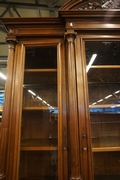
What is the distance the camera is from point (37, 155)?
93 cm

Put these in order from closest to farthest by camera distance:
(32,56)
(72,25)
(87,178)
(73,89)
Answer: (87,178), (73,89), (72,25), (32,56)

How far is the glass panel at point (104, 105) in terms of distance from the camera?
0.89 m

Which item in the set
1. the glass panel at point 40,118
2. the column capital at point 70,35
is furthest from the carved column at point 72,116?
the glass panel at point 40,118

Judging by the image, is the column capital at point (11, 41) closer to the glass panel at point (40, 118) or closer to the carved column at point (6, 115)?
the carved column at point (6, 115)

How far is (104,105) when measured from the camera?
0.99 metres

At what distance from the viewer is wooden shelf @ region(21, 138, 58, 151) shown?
34.9 inches

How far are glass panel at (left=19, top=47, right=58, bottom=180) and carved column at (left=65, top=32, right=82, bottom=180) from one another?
12 centimetres

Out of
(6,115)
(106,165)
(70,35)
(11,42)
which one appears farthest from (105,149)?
(11,42)

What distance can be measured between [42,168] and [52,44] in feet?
2.82

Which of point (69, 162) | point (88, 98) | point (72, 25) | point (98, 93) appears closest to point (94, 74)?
point (98, 93)

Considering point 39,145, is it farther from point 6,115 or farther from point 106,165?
point 106,165

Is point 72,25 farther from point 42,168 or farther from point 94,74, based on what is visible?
point 42,168

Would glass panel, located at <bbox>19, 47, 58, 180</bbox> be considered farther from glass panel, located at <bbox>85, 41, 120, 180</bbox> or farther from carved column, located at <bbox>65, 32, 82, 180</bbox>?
glass panel, located at <bbox>85, 41, 120, 180</bbox>

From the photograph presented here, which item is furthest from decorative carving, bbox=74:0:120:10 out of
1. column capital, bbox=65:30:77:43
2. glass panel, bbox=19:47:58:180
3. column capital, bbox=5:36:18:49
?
column capital, bbox=5:36:18:49
